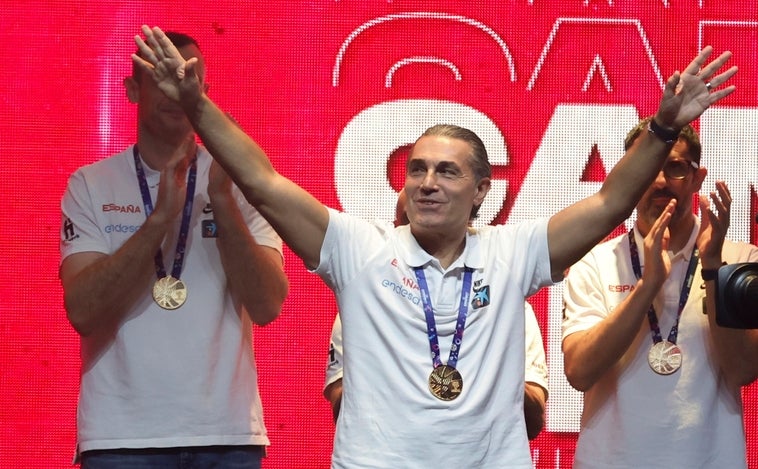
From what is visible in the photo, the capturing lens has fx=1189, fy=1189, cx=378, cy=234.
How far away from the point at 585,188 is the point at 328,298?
0.97m

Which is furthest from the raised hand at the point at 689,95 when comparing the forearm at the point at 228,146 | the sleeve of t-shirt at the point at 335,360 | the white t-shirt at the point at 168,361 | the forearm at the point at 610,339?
the white t-shirt at the point at 168,361

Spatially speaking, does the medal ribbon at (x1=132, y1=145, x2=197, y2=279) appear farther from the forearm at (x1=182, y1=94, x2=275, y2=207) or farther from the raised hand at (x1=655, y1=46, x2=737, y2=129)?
the raised hand at (x1=655, y1=46, x2=737, y2=129)

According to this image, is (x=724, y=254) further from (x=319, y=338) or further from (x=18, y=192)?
(x=18, y=192)

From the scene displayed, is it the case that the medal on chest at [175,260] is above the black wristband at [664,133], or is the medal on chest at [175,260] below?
below

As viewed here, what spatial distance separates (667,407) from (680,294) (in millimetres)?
325

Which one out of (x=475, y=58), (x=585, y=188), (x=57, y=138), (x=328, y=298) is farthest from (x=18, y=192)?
(x=585, y=188)

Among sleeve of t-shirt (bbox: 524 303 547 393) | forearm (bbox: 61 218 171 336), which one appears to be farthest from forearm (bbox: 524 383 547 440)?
forearm (bbox: 61 218 171 336)

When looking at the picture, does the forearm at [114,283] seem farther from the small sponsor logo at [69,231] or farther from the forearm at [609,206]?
the forearm at [609,206]

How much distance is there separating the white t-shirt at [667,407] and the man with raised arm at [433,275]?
22.1 inches

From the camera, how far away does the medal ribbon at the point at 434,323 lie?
2586mm

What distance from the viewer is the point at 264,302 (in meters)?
3.04

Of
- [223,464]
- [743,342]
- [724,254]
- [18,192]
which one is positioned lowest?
[223,464]

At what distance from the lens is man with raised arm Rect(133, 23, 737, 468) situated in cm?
253

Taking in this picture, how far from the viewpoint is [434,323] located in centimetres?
261
